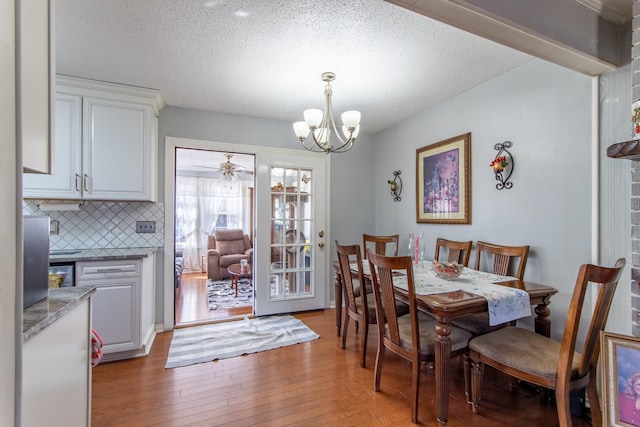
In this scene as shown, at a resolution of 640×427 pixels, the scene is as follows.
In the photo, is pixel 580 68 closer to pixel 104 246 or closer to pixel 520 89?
pixel 520 89

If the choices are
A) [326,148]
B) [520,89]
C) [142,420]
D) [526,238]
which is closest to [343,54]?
[326,148]

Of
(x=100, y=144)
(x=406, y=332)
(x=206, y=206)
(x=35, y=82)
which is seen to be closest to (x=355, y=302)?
(x=406, y=332)

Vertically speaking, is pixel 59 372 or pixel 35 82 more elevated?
pixel 35 82

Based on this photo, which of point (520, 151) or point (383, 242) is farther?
point (383, 242)

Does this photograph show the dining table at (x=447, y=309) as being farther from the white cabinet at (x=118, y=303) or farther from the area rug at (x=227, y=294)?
the area rug at (x=227, y=294)

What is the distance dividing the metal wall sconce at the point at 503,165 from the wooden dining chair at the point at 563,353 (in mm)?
959

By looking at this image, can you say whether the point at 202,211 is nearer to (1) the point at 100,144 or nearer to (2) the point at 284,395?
(1) the point at 100,144

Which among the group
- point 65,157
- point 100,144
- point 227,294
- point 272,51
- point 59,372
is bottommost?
point 227,294

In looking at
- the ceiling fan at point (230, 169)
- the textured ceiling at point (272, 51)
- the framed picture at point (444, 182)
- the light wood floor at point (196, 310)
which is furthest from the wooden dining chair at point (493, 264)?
the ceiling fan at point (230, 169)

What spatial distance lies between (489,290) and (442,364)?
0.56m

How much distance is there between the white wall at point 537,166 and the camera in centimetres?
196

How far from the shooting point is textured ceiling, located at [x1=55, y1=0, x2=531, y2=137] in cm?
172

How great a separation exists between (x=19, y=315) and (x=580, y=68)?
108 inches

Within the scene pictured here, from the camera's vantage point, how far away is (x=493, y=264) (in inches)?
95.8
